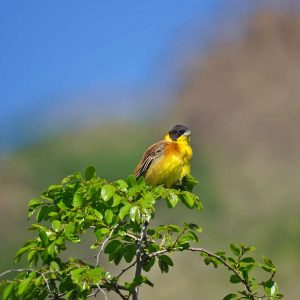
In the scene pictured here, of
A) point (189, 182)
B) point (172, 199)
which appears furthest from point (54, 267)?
point (189, 182)

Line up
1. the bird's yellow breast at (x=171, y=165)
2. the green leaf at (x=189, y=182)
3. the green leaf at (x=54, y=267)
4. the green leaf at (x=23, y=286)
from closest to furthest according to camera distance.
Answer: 1. the green leaf at (x=23, y=286)
2. the green leaf at (x=54, y=267)
3. the green leaf at (x=189, y=182)
4. the bird's yellow breast at (x=171, y=165)

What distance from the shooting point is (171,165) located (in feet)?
20.5

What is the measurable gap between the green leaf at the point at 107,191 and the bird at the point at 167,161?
215 centimetres

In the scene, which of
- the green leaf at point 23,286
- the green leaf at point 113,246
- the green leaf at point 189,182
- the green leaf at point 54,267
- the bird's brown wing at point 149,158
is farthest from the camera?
the bird's brown wing at point 149,158

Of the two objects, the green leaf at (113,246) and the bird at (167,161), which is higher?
the bird at (167,161)

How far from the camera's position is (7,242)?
2333 centimetres

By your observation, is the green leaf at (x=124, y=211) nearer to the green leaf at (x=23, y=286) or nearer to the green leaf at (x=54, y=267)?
the green leaf at (x=54, y=267)

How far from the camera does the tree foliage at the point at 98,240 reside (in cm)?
382

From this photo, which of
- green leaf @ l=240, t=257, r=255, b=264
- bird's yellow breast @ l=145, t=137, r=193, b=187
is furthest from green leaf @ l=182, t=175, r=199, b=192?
green leaf @ l=240, t=257, r=255, b=264

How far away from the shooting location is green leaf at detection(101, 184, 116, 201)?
396 cm

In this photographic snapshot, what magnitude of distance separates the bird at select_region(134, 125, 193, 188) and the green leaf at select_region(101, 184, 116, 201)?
7.05 feet

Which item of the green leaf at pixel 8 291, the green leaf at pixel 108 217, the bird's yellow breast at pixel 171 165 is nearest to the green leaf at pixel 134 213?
the green leaf at pixel 108 217

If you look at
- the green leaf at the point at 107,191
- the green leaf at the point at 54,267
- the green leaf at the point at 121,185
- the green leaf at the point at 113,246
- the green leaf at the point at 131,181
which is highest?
the green leaf at the point at 131,181

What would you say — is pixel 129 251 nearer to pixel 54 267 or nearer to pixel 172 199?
pixel 172 199
